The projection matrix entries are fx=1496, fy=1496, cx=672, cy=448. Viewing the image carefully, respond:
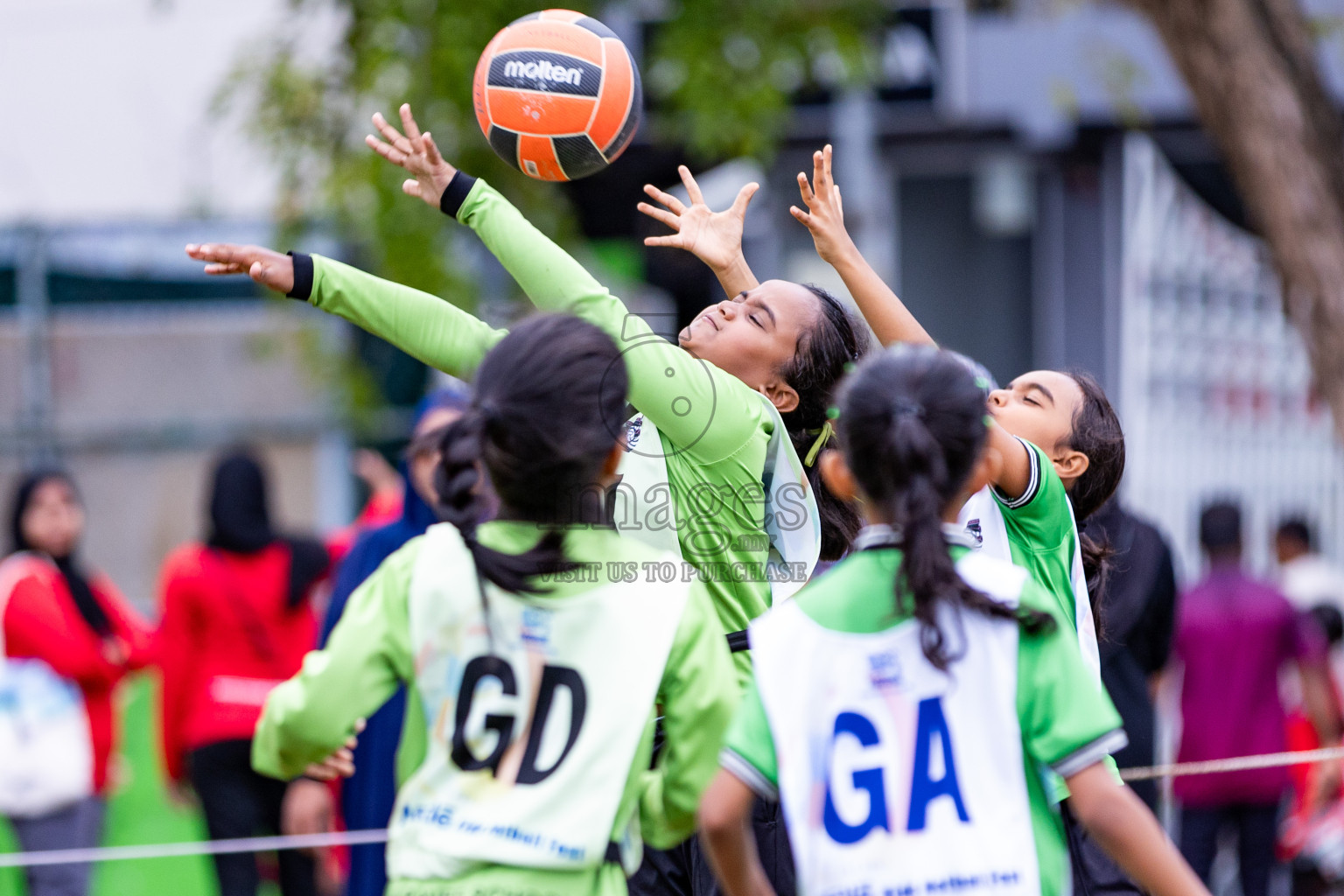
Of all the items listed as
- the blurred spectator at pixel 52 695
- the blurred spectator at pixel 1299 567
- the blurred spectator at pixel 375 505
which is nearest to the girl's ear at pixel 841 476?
the blurred spectator at pixel 375 505

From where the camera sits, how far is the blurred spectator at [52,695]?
522cm

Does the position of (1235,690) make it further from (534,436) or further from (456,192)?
(534,436)

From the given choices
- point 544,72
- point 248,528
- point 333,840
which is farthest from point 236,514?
point 544,72

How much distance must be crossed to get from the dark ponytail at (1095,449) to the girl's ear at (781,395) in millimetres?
575

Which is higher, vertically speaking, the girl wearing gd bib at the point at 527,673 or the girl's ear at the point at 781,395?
the girl's ear at the point at 781,395

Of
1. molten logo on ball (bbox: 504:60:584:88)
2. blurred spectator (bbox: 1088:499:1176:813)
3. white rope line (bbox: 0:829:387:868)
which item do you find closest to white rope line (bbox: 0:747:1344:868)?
white rope line (bbox: 0:829:387:868)

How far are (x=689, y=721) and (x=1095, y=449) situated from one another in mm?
1319

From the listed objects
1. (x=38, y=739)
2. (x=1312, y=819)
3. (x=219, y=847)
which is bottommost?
(x=1312, y=819)

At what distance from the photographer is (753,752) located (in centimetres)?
204

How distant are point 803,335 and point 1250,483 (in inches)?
342

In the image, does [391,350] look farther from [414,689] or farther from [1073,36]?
[414,689]

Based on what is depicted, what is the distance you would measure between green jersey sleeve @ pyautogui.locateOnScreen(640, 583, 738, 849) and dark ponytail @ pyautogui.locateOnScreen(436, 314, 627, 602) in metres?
0.21

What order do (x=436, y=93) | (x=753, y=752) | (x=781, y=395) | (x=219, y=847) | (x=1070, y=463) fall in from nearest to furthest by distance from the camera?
(x=753, y=752) → (x=1070, y=463) → (x=781, y=395) → (x=219, y=847) → (x=436, y=93)

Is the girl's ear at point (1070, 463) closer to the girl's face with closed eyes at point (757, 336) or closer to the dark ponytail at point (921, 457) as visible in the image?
the girl's face with closed eyes at point (757, 336)
